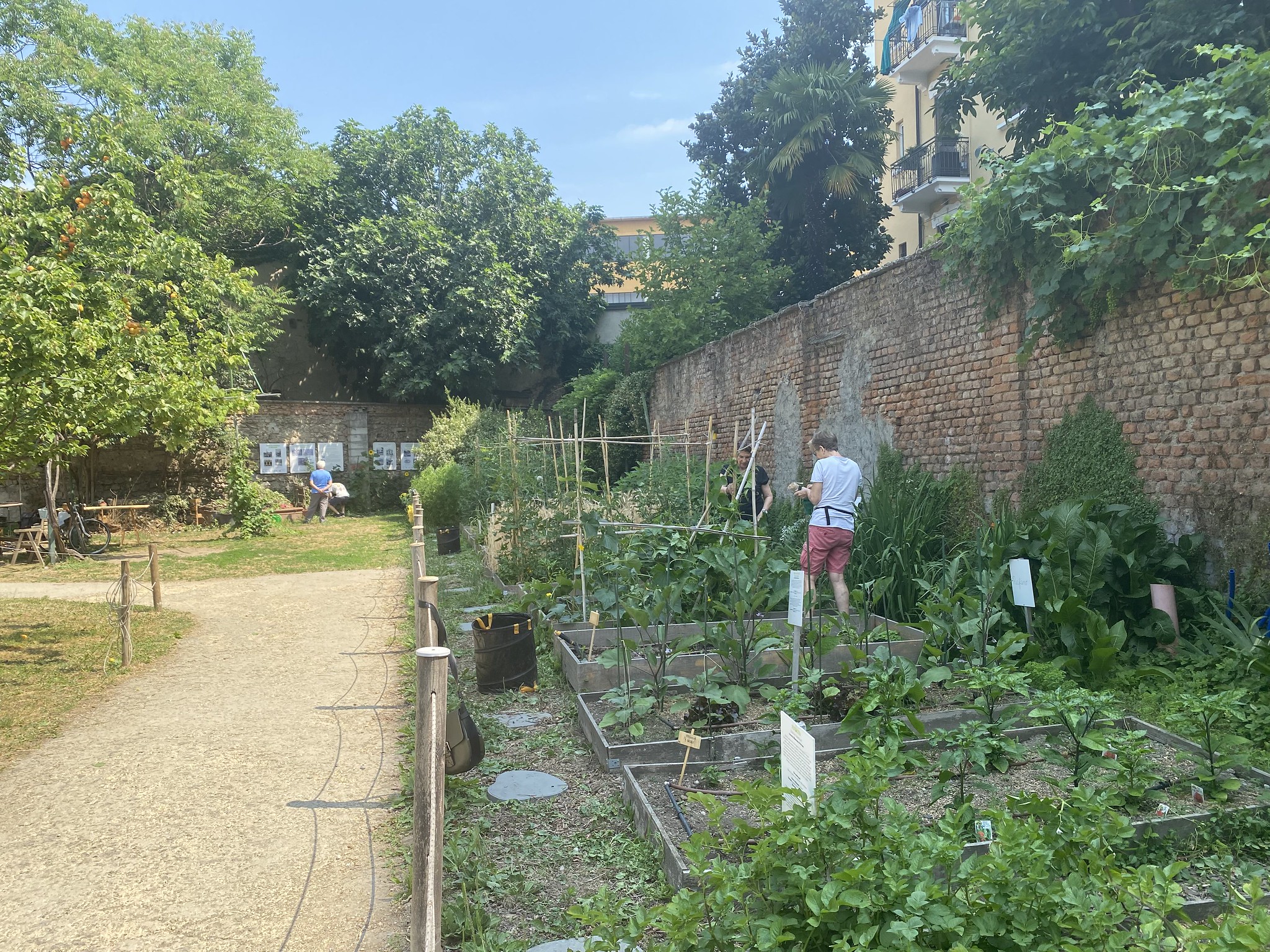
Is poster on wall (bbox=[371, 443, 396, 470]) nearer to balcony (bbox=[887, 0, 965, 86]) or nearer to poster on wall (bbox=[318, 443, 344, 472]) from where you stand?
poster on wall (bbox=[318, 443, 344, 472])

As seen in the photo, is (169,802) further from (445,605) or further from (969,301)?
(969,301)

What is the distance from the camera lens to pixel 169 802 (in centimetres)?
402

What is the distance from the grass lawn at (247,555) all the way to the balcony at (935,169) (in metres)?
12.2

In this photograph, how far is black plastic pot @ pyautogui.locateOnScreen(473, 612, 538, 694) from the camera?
5.57m

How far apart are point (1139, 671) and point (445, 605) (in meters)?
6.24

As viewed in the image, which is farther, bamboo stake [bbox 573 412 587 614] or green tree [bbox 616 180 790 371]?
green tree [bbox 616 180 790 371]

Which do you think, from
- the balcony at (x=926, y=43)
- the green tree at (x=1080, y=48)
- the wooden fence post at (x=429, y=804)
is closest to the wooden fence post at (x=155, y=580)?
the wooden fence post at (x=429, y=804)

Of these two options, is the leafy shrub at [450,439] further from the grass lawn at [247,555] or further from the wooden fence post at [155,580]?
the wooden fence post at [155,580]

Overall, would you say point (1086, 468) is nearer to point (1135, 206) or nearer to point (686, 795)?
point (1135, 206)

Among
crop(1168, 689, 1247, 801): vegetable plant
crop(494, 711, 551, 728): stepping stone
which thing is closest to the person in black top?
crop(494, 711, 551, 728): stepping stone

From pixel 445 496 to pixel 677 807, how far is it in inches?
490

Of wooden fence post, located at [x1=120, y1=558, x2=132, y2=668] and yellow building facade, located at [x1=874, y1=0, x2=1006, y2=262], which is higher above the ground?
yellow building facade, located at [x1=874, y1=0, x2=1006, y2=262]

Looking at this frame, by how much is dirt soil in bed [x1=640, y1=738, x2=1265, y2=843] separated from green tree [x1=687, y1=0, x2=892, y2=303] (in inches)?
630

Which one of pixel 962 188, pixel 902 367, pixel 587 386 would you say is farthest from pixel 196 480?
pixel 962 188
